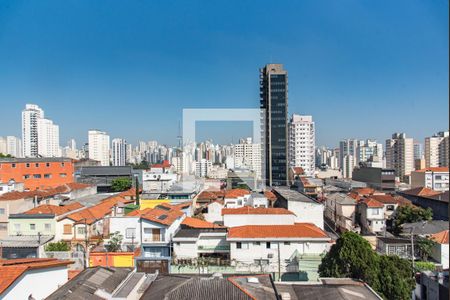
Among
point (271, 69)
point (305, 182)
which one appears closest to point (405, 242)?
point (305, 182)

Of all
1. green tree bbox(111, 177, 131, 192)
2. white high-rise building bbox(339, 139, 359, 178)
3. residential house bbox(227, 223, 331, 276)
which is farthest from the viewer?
white high-rise building bbox(339, 139, 359, 178)

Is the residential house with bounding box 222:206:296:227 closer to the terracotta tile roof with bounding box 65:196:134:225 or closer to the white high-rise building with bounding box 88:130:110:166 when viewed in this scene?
the terracotta tile roof with bounding box 65:196:134:225

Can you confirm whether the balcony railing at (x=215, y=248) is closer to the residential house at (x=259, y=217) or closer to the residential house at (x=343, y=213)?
the residential house at (x=259, y=217)

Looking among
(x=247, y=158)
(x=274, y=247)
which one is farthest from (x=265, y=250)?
(x=247, y=158)

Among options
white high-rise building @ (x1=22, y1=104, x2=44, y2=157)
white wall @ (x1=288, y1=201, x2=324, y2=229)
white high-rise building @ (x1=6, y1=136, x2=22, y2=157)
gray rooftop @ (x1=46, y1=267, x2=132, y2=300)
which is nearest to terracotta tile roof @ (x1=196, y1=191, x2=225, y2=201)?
white wall @ (x1=288, y1=201, x2=324, y2=229)

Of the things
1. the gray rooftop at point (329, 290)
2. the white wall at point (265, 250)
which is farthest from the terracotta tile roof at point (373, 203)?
the gray rooftop at point (329, 290)

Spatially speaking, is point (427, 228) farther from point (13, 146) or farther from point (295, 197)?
point (13, 146)

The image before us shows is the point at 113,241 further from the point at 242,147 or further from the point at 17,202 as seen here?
the point at 242,147
